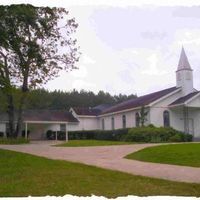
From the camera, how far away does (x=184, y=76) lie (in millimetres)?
39438

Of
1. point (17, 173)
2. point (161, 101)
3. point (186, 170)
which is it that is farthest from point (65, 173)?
point (161, 101)

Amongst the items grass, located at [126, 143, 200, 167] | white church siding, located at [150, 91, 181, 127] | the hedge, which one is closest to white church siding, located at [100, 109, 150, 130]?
white church siding, located at [150, 91, 181, 127]

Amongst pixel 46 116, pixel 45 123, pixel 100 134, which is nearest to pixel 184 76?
pixel 100 134

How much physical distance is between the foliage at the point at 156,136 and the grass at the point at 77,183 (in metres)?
17.8

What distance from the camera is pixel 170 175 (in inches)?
488

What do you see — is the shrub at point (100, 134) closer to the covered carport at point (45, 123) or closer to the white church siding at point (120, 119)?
the covered carport at point (45, 123)

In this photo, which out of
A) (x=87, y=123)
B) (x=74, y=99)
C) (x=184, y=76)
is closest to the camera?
(x=184, y=76)

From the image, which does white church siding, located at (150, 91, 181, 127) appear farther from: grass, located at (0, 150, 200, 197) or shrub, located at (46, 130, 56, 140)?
grass, located at (0, 150, 200, 197)

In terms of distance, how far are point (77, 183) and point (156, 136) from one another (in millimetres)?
21880

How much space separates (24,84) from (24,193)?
2649cm

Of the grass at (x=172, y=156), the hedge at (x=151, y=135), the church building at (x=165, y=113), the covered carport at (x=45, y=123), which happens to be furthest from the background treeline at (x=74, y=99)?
the grass at (x=172, y=156)

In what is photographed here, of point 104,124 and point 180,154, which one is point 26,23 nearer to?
point 180,154

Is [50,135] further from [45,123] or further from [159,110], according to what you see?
[159,110]

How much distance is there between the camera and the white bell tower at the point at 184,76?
39.4m
